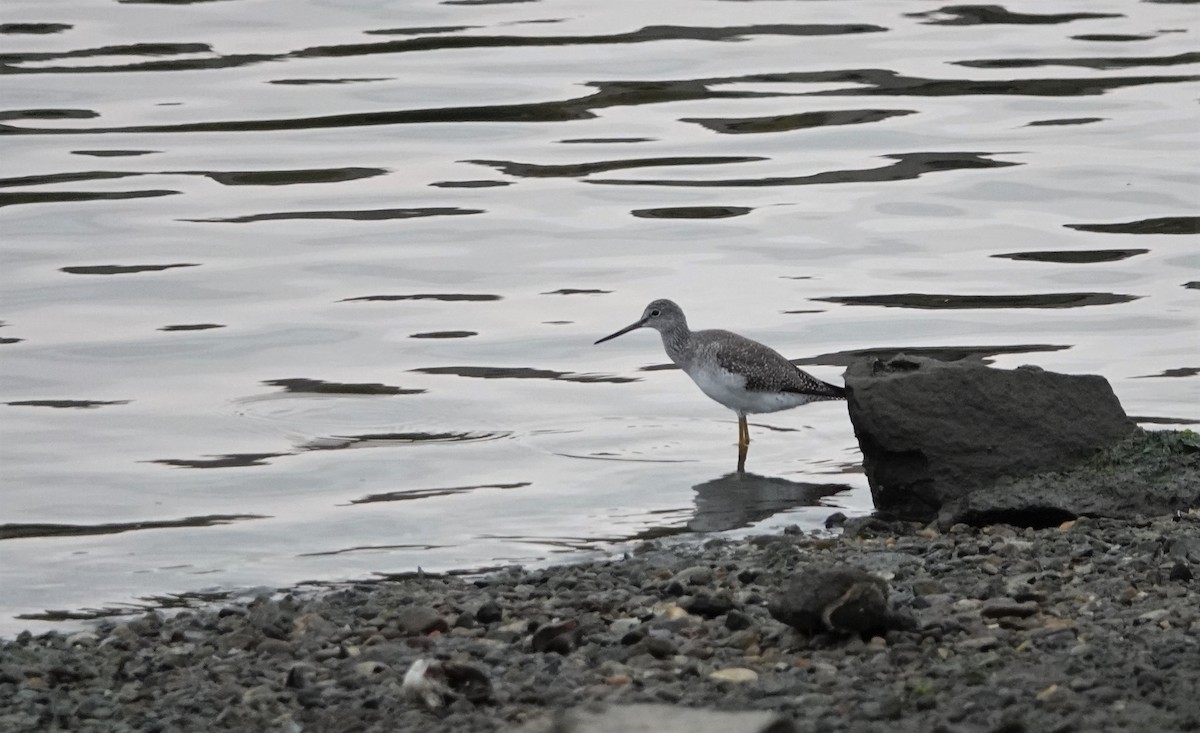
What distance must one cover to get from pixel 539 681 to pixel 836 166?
12.8 m

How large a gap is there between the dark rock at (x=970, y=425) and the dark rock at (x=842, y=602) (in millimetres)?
2977

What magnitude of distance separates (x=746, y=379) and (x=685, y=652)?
5014 millimetres

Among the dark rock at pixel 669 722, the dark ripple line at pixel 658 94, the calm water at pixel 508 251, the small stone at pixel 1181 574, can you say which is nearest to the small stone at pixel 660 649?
the dark rock at pixel 669 722

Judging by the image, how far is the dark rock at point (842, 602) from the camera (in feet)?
21.2

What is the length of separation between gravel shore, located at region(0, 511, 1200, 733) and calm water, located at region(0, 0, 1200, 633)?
141cm

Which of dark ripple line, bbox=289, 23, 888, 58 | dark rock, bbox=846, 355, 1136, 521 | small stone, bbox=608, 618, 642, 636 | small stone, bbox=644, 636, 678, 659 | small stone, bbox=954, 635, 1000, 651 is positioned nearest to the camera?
small stone, bbox=954, 635, 1000, 651

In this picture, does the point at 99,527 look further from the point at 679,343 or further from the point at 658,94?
the point at 658,94

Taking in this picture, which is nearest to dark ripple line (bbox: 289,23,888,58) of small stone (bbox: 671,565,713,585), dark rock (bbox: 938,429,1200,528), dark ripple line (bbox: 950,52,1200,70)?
dark ripple line (bbox: 950,52,1200,70)

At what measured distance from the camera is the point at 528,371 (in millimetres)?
13172

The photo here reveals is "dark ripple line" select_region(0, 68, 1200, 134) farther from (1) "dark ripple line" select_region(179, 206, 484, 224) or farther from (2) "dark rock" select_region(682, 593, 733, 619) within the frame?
(2) "dark rock" select_region(682, 593, 733, 619)

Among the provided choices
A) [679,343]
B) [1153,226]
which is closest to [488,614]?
[679,343]

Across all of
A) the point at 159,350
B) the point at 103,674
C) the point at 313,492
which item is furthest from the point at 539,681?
the point at 159,350

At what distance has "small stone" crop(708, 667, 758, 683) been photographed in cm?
621

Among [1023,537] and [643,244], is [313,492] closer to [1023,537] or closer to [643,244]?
[1023,537]
